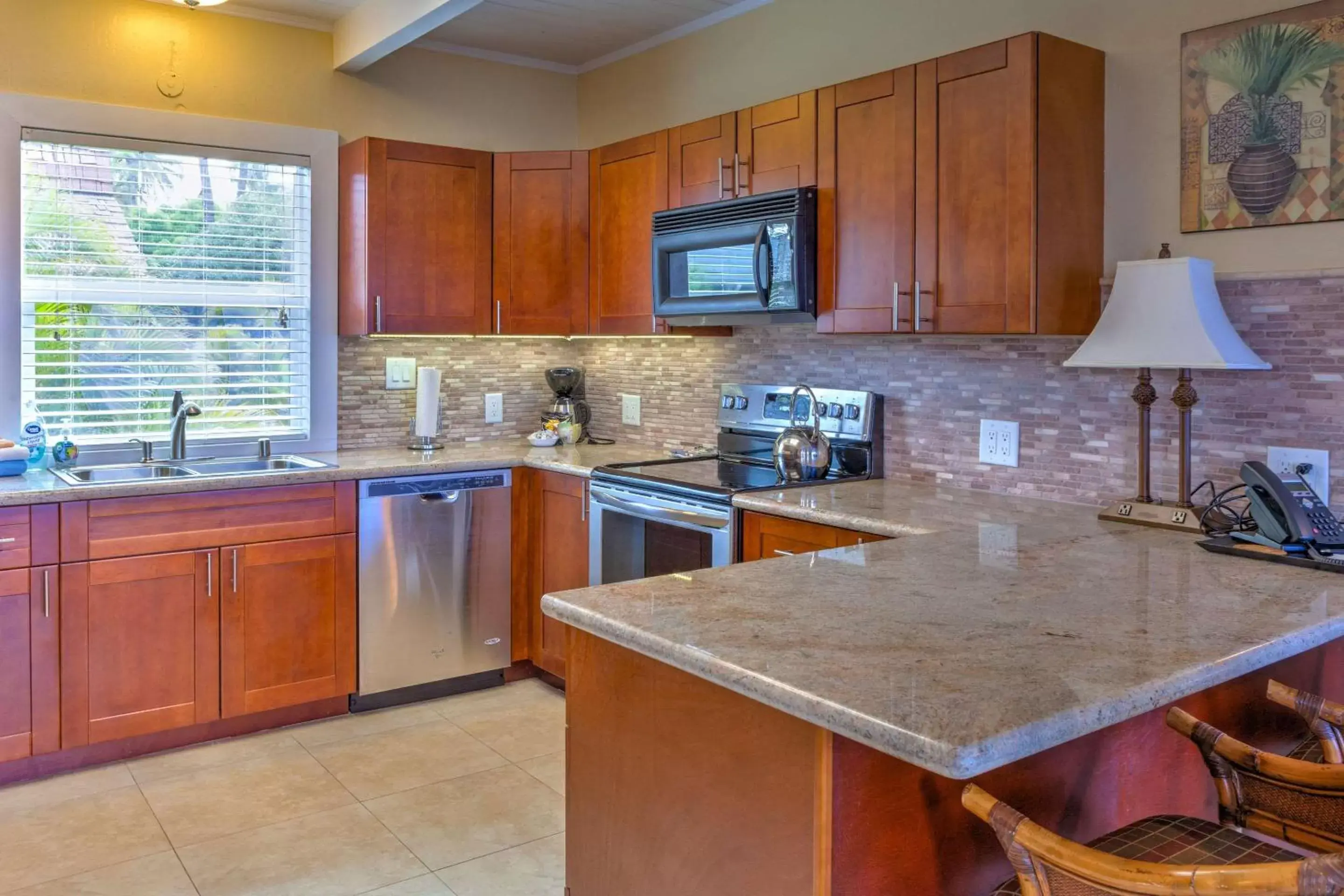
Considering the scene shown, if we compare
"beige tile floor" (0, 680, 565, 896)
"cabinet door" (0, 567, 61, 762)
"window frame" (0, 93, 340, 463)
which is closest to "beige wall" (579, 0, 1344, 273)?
"window frame" (0, 93, 340, 463)

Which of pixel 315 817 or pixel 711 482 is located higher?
pixel 711 482

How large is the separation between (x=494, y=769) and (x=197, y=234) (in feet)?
7.04

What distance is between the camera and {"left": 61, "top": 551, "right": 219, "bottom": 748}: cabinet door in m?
3.08

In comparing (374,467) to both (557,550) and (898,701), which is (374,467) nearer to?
(557,550)

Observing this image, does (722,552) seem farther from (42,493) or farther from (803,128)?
(42,493)

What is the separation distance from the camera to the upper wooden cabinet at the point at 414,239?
3.84m

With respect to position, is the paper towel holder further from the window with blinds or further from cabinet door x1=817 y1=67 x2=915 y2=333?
cabinet door x1=817 y1=67 x2=915 y2=333

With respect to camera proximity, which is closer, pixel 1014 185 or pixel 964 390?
pixel 1014 185

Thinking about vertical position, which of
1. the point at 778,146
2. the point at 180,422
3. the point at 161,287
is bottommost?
the point at 180,422

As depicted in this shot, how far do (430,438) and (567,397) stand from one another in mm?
678

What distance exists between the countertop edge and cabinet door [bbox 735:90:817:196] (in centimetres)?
199

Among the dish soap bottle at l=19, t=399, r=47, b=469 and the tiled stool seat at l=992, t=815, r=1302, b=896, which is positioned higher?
the dish soap bottle at l=19, t=399, r=47, b=469

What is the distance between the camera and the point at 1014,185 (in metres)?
2.61

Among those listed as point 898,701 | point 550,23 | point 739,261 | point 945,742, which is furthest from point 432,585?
point 945,742
